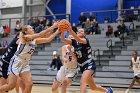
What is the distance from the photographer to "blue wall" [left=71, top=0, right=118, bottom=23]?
24.6 m

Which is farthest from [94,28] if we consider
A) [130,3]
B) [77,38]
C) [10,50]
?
[77,38]

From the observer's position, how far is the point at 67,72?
930cm

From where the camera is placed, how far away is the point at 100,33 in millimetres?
21781

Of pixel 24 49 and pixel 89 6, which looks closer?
pixel 24 49

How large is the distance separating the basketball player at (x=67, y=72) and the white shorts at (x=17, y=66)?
4.64 feet

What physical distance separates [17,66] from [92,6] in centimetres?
1849

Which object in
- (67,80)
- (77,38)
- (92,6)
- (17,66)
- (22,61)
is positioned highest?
(92,6)

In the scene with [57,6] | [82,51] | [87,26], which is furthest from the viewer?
[57,6]

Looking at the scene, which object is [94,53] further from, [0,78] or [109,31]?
[0,78]

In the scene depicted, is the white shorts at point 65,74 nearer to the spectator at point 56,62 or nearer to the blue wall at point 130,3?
the spectator at point 56,62

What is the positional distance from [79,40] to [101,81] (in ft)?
30.6

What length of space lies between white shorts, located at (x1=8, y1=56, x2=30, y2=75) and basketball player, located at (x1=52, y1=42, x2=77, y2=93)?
4.64 ft

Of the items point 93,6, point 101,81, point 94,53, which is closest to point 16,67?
point 101,81

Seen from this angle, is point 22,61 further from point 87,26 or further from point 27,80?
point 87,26
